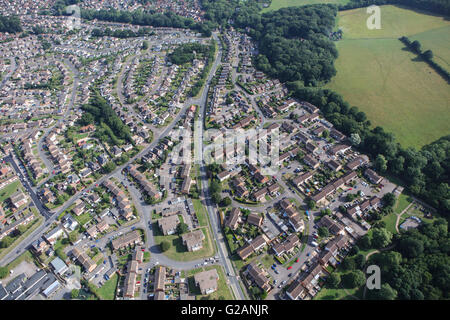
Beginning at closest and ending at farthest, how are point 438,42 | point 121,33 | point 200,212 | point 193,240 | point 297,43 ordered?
point 193,240
point 200,212
point 297,43
point 438,42
point 121,33

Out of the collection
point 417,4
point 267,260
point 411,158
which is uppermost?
point 417,4

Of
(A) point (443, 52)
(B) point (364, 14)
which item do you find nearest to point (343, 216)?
(A) point (443, 52)

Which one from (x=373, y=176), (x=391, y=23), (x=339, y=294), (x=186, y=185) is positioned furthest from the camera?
(x=391, y=23)

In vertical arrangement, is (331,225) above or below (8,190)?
below

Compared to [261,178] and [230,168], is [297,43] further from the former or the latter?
[261,178]

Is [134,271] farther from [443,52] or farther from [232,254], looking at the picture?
[443,52]

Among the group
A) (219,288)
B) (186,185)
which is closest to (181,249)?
(219,288)

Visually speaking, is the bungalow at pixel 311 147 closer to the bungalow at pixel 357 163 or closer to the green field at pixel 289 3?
the bungalow at pixel 357 163

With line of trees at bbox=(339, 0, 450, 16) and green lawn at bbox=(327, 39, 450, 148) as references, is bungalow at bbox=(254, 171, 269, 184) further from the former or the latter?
line of trees at bbox=(339, 0, 450, 16)
